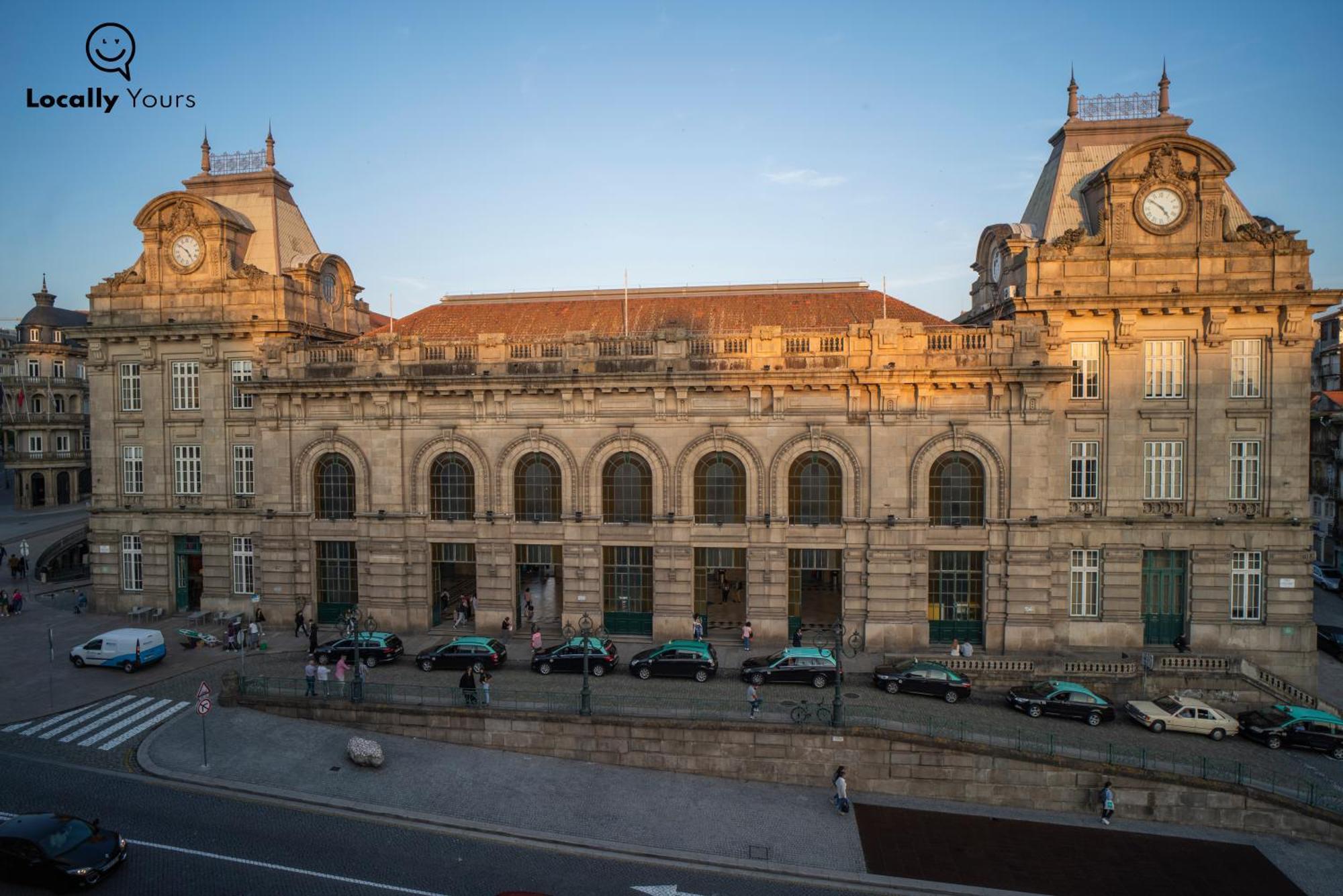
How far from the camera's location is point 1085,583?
34.6m

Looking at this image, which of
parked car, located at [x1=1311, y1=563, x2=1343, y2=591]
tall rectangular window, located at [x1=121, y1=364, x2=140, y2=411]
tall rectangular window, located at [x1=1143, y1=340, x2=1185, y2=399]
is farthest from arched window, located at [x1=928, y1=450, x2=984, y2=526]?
tall rectangular window, located at [x1=121, y1=364, x2=140, y2=411]

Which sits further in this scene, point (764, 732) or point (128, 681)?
point (128, 681)

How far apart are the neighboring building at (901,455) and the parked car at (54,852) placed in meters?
18.0

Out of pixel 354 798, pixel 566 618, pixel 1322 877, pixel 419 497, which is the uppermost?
pixel 419 497

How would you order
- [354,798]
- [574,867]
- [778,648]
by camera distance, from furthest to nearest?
1. [778,648]
2. [354,798]
3. [574,867]

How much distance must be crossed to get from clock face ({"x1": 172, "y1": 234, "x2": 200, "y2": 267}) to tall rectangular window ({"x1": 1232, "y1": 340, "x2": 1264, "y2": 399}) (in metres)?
48.9

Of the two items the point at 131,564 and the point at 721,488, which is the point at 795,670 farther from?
the point at 131,564

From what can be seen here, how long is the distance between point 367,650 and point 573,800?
41.2 feet

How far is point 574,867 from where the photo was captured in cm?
1981

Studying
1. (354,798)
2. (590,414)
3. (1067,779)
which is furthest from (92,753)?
(1067,779)

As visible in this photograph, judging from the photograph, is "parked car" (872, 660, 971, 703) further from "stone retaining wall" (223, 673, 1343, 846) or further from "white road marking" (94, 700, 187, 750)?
"white road marking" (94, 700, 187, 750)

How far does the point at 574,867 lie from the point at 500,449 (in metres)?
19.5

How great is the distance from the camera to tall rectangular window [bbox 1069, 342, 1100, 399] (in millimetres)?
34594

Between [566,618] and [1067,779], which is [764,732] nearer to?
[1067,779]
